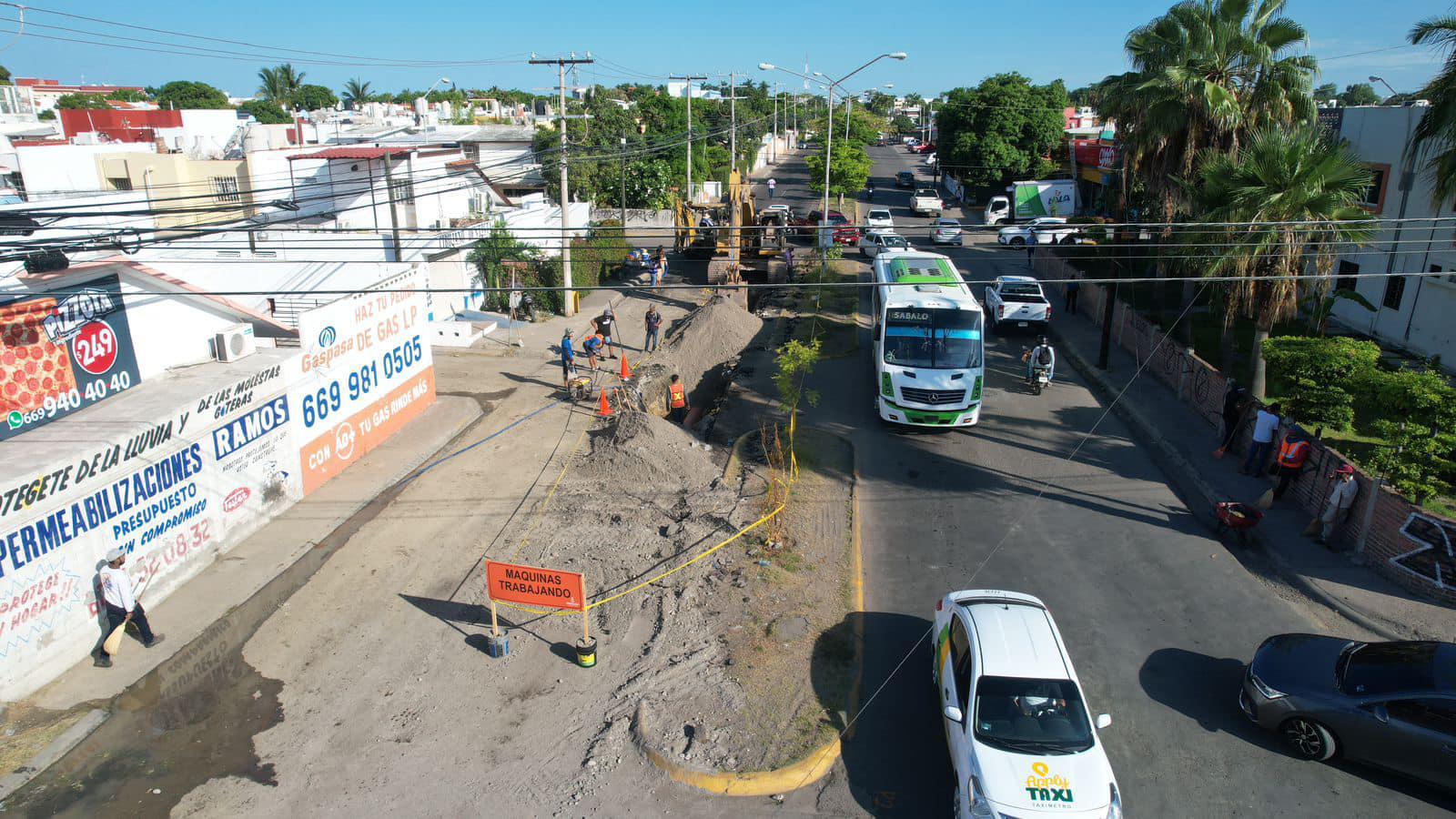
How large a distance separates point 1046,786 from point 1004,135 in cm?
5587

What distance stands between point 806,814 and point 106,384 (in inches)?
515

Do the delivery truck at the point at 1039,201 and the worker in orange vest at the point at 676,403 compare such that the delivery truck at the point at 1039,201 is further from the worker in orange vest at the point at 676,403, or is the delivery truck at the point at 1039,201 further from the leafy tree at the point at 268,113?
the leafy tree at the point at 268,113

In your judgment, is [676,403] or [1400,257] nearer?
[676,403]

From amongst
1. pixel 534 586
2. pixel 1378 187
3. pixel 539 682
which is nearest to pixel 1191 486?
pixel 534 586

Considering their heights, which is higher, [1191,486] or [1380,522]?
[1380,522]

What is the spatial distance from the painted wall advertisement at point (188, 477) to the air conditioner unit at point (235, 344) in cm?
30

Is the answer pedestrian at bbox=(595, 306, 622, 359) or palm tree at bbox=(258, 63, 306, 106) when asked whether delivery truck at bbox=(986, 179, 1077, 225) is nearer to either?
pedestrian at bbox=(595, 306, 622, 359)

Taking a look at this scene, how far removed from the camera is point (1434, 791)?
853 centimetres

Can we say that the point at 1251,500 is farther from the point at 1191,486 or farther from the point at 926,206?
the point at 926,206

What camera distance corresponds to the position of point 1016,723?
8148 millimetres

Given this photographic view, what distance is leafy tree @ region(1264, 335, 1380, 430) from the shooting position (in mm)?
14344

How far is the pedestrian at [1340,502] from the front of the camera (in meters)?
12.9

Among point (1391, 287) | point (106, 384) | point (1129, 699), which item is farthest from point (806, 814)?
point (1391, 287)

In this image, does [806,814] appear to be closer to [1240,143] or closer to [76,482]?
[76,482]
